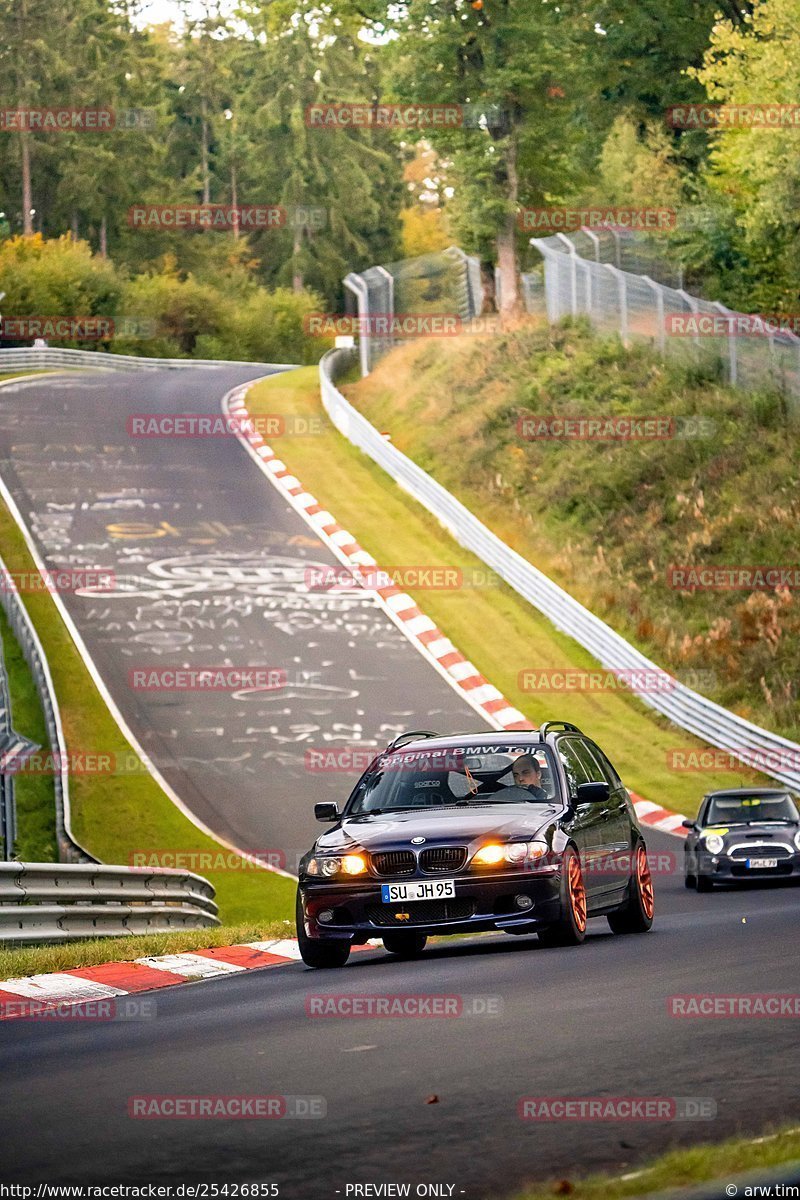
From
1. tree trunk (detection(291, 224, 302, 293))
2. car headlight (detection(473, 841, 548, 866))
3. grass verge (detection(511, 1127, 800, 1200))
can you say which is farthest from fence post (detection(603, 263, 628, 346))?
tree trunk (detection(291, 224, 302, 293))

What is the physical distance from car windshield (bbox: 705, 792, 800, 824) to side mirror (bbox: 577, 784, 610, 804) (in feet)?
28.0

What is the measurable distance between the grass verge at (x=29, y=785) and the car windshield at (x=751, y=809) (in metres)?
8.26

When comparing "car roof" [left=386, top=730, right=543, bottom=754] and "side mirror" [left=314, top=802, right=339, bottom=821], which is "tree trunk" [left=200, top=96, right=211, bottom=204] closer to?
"car roof" [left=386, top=730, right=543, bottom=754]

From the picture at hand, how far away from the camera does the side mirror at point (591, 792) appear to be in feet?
41.9

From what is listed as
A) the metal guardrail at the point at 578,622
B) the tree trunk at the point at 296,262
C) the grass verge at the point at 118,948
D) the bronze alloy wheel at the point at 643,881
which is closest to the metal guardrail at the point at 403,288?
the metal guardrail at the point at 578,622

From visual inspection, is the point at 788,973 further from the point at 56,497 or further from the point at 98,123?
the point at 98,123

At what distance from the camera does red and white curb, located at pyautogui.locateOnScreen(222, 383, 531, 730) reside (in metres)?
29.9

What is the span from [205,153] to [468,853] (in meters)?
113

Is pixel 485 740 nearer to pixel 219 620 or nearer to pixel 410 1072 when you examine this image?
pixel 410 1072

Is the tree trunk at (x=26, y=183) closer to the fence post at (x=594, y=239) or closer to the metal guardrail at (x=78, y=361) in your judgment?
the metal guardrail at (x=78, y=361)

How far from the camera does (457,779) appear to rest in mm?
13305

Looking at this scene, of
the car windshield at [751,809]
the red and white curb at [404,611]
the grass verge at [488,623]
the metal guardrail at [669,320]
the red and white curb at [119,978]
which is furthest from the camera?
the metal guardrail at [669,320]

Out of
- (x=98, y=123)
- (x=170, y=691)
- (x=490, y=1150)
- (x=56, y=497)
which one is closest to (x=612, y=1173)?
(x=490, y=1150)

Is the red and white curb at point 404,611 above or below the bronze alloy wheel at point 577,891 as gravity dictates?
below
